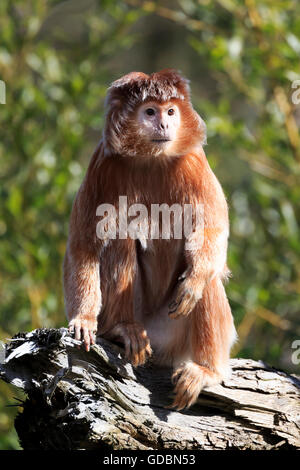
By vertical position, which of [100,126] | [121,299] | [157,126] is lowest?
[121,299]

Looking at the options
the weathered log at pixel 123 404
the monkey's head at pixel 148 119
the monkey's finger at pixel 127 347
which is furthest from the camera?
the monkey's head at pixel 148 119

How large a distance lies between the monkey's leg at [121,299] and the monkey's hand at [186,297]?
0.17m

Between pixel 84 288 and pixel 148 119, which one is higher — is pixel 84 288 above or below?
below

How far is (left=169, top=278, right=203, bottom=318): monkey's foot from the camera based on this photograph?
123 inches

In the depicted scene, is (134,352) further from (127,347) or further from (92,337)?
(92,337)

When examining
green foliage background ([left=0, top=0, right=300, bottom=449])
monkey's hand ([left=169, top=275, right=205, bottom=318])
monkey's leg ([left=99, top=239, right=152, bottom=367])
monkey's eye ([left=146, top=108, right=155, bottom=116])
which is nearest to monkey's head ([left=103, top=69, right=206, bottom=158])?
monkey's eye ([left=146, top=108, right=155, bottom=116])

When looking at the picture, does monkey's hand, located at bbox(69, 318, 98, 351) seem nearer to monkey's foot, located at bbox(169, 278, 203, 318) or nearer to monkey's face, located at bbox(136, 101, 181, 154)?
monkey's foot, located at bbox(169, 278, 203, 318)

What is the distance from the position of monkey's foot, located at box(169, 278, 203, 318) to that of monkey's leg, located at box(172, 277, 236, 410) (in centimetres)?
9

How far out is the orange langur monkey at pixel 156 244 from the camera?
10.3 ft

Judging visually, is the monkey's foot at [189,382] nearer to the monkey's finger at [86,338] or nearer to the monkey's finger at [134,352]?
the monkey's finger at [134,352]

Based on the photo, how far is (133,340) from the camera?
10.1 feet

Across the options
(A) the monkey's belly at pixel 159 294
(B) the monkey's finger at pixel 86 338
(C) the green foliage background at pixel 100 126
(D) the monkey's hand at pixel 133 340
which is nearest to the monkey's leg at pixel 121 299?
(D) the monkey's hand at pixel 133 340

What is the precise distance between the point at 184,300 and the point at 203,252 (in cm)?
23

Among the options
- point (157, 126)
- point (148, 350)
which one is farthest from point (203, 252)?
point (157, 126)
